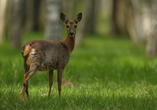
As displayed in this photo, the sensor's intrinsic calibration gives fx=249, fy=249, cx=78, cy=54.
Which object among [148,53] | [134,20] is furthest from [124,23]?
[148,53]

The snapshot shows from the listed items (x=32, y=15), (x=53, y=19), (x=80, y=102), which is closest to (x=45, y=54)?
(x=80, y=102)

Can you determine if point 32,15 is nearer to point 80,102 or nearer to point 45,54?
point 45,54

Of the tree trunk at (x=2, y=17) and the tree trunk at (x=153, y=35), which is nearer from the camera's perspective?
the tree trunk at (x=153, y=35)

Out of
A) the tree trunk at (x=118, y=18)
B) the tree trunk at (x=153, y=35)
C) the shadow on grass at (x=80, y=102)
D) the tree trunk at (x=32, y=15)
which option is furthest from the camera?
the tree trunk at (x=32, y=15)

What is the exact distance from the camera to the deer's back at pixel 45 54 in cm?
395

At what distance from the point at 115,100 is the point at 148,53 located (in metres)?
4.81

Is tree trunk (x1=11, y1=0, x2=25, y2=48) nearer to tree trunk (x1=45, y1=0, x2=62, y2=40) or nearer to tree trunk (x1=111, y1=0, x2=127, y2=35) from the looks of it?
tree trunk (x1=45, y1=0, x2=62, y2=40)

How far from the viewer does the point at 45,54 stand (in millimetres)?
4070

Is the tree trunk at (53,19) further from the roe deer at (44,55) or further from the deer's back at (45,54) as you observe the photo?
the deer's back at (45,54)

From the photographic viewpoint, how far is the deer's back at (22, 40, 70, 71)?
155 inches

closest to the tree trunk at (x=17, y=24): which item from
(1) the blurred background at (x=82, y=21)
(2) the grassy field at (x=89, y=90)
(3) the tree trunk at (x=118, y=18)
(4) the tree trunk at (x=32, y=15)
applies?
(1) the blurred background at (x=82, y=21)

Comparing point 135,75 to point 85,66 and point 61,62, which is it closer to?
point 85,66

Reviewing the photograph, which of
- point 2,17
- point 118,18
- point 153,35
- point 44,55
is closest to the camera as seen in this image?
point 44,55

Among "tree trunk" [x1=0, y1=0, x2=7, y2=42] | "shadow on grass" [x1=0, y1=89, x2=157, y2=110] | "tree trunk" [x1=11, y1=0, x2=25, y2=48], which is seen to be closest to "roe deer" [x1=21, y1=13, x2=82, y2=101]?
"shadow on grass" [x1=0, y1=89, x2=157, y2=110]
